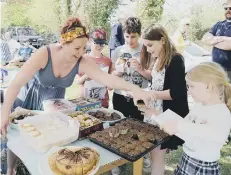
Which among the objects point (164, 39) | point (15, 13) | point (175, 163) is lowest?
point (175, 163)

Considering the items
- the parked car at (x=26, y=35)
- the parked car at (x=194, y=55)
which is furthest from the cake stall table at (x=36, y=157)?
the parked car at (x=26, y=35)

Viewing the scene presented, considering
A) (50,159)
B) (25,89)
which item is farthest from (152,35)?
(50,159)

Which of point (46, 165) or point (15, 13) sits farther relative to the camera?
point (15, 13)

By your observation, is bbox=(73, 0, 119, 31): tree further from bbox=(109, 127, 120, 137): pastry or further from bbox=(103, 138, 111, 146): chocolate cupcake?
bbox=(103, 138, 111, 146): chocolate cupcake

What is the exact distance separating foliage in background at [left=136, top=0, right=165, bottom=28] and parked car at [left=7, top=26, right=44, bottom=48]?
13.4ft

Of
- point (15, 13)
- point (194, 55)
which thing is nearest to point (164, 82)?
point (194, 55)

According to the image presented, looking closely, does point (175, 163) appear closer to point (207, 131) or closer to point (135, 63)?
Result: point (135, 63)

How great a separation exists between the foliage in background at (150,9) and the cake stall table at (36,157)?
915 cm

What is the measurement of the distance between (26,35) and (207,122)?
838cm

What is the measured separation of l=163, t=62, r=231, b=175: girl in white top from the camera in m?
1.40

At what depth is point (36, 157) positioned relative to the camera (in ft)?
4.60

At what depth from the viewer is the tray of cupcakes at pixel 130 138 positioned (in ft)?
Result: 4.73

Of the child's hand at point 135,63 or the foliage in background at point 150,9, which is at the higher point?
the foliage in background at point 150,9

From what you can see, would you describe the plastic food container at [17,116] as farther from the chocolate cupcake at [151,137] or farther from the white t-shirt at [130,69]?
the white t-shirt at [130,69]
